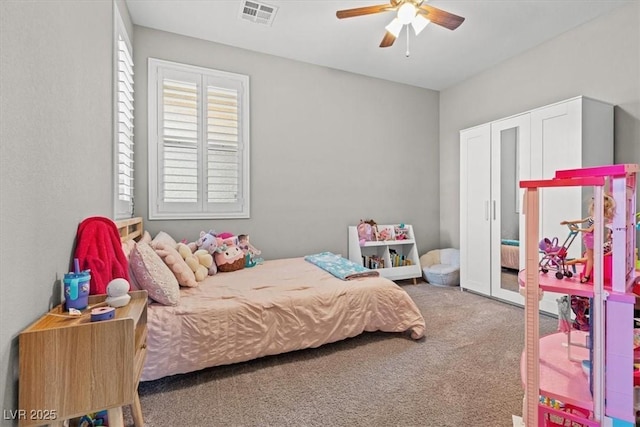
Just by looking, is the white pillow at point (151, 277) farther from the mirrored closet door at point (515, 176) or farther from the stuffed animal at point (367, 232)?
the mirrored closet door at point (515, 176)

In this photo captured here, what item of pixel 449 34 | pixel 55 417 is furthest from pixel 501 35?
pixel 55 417

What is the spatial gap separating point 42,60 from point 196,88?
7.12 ft

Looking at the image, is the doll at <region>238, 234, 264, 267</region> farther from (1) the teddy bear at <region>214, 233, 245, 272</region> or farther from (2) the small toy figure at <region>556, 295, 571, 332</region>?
(2) the small toy figure at <region>556, 295, 571, 332</region>

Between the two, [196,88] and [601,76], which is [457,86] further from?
[196,88]

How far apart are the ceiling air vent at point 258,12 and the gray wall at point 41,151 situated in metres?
1.35

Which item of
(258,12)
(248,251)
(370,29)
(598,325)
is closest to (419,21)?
(370,29)

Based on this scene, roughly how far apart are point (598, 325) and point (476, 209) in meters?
2.92

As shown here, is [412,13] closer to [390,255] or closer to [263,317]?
[263,317]

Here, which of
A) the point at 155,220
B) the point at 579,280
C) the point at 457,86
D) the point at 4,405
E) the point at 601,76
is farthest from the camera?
the point at 457,86

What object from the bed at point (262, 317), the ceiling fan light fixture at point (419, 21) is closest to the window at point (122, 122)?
the bed at point (262, 317)

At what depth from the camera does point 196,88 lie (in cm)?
→ 322

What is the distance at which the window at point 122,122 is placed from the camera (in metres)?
2.26

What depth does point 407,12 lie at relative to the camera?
7.34 feet

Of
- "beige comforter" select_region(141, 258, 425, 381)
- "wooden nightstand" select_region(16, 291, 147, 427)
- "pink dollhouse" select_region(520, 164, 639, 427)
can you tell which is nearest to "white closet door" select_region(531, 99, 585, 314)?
"beige comforter" select_region(141, 258, 425, 381)
